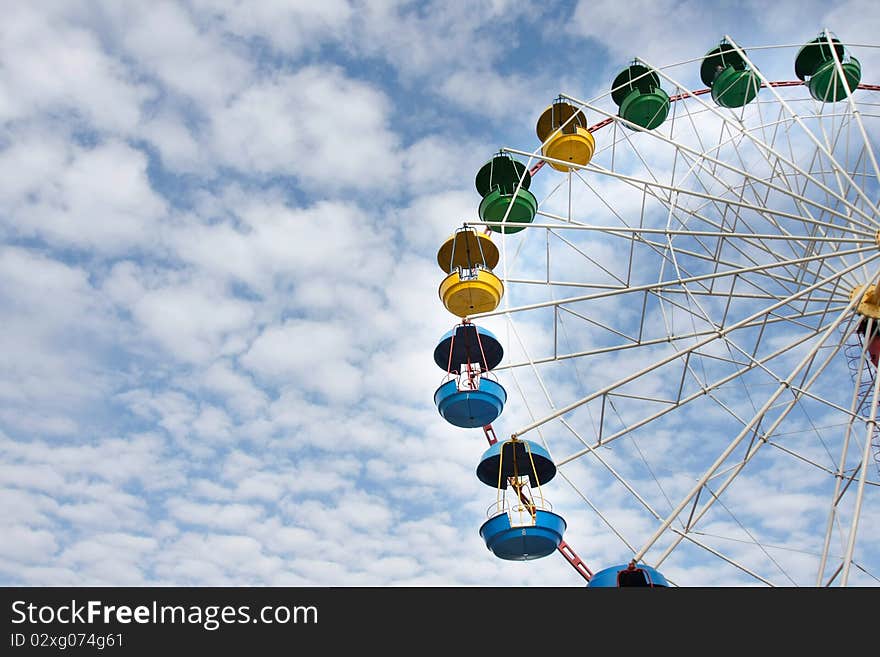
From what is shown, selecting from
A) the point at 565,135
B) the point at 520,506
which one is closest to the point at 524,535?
the point at 520,506

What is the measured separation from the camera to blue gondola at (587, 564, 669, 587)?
34.7 feet

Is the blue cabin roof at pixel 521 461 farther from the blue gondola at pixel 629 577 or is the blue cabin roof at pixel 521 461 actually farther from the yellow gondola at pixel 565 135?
the yellow gondola at pixel 565 135

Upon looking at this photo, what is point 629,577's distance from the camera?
10.6 m

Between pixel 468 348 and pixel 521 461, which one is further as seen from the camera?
pixel 468 348

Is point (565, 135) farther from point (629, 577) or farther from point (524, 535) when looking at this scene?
point (629, 577)

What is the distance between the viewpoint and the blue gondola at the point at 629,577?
34.7 feet

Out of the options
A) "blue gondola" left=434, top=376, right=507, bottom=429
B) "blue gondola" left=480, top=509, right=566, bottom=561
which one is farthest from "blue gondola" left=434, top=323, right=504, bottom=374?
"blue gondola" left=480, top=509, right=566, bottom=561

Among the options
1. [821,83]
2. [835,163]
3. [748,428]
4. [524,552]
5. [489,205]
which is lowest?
[524,552]

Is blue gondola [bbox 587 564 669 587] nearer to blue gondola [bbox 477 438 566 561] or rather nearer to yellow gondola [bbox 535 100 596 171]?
blue gondola [bbox 477 438 566 561]

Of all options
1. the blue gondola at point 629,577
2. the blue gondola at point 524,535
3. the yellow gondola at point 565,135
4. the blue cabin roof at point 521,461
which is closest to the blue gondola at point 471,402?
the blue cabin roof at point 521,461
